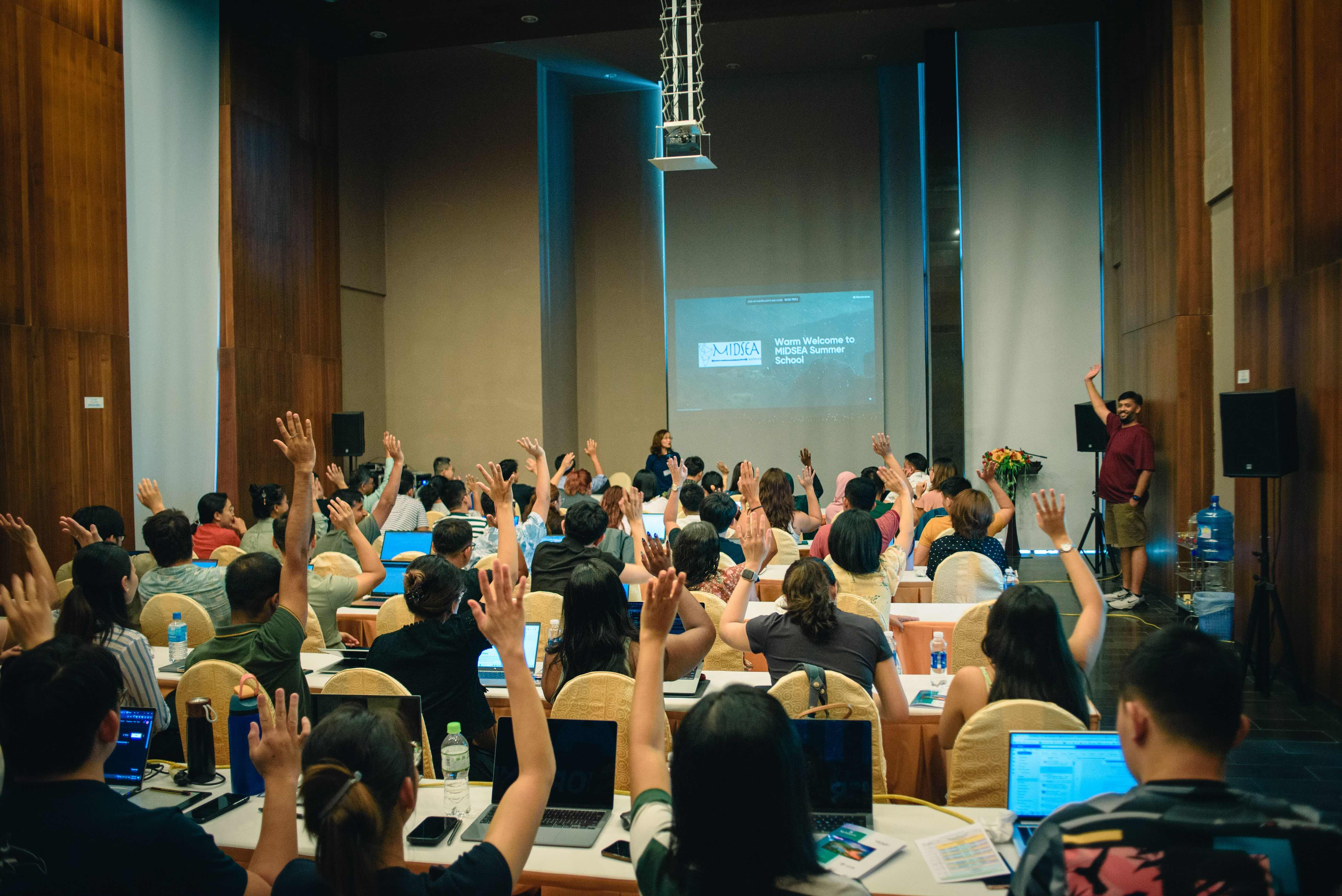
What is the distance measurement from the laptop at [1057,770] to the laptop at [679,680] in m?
1.37

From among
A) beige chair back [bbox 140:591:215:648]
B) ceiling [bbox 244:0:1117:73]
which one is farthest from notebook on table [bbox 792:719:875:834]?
ceiling [bbox 244:0:1117:73]

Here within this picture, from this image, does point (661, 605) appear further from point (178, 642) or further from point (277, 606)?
point (178, 642)

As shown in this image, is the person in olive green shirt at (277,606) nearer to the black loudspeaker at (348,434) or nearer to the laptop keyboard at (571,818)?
the laptop keyboard at (571,818)

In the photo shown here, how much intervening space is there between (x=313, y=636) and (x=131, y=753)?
5.81ft

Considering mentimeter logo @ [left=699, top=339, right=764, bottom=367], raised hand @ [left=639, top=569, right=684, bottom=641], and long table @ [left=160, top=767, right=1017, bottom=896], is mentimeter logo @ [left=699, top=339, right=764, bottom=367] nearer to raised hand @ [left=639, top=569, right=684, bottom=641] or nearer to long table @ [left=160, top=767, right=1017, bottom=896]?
long table @ [left=160, top=767, right=1017, bottom=896]

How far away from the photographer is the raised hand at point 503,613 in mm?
1967

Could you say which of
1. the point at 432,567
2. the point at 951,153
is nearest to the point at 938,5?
the point at 951,153

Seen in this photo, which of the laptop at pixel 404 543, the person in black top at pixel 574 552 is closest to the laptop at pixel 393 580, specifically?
the laptop at pixel 404 543

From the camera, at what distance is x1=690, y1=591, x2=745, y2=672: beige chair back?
177 inches

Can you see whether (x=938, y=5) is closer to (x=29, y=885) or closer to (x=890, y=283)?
(x=890, y=283)

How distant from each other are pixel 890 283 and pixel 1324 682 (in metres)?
7.73

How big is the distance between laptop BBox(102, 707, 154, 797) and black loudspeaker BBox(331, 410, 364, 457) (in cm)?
821

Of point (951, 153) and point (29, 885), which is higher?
point (951, 153)

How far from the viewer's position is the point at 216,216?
934cm
